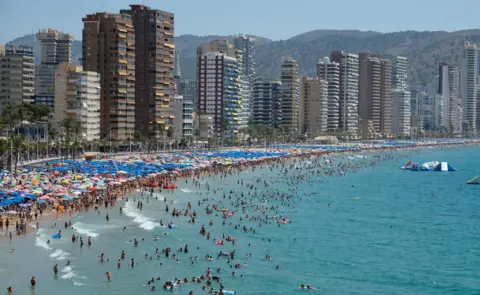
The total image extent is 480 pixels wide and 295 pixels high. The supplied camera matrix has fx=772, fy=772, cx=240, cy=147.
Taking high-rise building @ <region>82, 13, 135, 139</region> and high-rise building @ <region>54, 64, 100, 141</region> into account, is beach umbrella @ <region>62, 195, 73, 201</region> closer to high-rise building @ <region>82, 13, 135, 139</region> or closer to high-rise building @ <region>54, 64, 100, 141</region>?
high-rise building @ <region>54, 64, 100, 141</region>

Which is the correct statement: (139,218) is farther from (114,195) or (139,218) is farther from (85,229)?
(114,195)

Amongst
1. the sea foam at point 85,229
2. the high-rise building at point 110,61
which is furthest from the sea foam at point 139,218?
the high-rise building at point 110,61

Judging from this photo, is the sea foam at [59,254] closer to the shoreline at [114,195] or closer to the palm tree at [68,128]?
the shoreline at [114,195]

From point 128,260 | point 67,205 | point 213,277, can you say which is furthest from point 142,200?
point 213,277

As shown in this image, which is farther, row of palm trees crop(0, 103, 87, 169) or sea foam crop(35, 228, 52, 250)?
row of palm trees crop(0, 103, 87, 169)

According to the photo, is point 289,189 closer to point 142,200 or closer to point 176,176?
point 176,176

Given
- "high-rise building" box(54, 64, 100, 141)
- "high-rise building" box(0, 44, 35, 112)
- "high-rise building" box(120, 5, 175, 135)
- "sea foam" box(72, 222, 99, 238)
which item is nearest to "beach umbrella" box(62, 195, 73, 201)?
"sea foam" box(72, 222, 99, 238)
